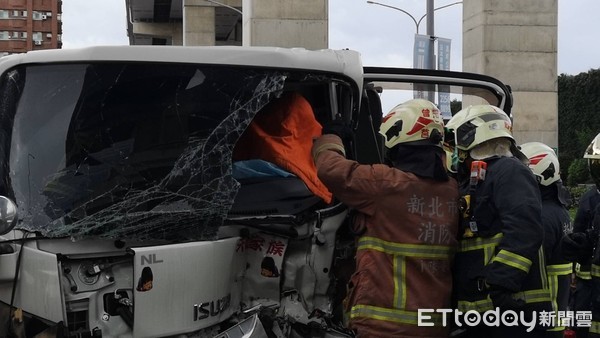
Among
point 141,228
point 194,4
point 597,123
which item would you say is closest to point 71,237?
point 141,228

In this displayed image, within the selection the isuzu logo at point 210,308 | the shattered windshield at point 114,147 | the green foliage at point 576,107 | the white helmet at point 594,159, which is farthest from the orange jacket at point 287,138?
the green foliage at point 576,107

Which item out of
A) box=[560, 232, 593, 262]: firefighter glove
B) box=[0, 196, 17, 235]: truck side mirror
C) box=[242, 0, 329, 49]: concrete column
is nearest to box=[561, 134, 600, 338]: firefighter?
box=[560, 232, 593, 262]: firefighter glove

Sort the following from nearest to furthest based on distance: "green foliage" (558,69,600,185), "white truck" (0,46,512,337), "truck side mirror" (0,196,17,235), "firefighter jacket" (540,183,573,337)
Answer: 1. "truck side mirror" (0,196,17,235)
2. "white truck" (0,46,512,337)
3. "firefighter jacket" (540,183,573,337)
4. "green foliage" (558,69,600,185)

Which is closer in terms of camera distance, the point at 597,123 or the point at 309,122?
the point at 309,122

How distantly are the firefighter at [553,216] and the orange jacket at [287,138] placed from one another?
161cm

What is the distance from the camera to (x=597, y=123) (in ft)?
137

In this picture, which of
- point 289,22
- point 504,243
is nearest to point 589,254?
point 504,243

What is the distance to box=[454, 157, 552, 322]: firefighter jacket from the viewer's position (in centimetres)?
385

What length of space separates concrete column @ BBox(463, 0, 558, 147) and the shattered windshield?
1344cm

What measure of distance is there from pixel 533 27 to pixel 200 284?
14221 millimetres

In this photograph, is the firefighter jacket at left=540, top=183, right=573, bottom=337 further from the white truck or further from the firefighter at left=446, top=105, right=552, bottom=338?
the white truck

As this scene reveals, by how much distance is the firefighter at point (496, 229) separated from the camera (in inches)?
152

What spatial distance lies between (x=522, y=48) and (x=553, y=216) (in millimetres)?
12302

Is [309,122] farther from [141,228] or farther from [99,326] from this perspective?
[99,326]
